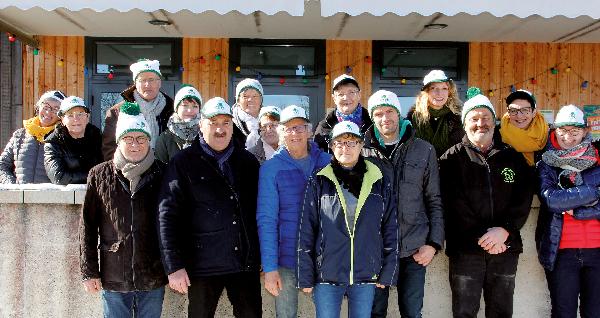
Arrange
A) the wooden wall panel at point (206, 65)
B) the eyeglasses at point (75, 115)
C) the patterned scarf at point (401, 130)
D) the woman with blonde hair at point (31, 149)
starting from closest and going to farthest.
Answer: the patterned scarf at point (401, 130)
the eyeglasses at point (75, 115)
the woman with blonde hair at point (31, 149)
the wooden wall panel at point (206, 65)

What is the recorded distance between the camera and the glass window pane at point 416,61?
8.35 metres

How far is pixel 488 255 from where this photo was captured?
11.5 feet

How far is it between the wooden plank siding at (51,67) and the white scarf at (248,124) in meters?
4.80

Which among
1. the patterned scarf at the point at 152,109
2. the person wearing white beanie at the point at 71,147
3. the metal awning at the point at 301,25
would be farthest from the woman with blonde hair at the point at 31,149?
the metal awning at the point at 301,25

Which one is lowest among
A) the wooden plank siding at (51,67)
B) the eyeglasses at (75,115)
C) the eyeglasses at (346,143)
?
the eyeglasses at (346,143)

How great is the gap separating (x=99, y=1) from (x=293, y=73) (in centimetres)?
353

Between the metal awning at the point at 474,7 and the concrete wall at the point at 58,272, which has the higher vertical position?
the metal awning at the point at 474,7

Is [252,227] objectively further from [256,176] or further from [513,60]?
[513,60]

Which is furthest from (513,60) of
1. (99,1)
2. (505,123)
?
(99,1)

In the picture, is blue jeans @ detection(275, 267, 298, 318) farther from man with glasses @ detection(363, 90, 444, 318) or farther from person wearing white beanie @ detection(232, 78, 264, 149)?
person wearing white beanie @ detection(232, 78, 264, 149)

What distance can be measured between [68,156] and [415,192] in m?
2.54

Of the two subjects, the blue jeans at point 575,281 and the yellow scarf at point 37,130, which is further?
the yellow scarf at point 37,130

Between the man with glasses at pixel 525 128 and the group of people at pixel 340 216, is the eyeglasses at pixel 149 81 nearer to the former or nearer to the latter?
the group of people at pixel 340 216

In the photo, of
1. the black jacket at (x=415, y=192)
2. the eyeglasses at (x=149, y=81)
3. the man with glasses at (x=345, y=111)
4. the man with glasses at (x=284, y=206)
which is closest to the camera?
the man with glasses at (x=284, y=206)
